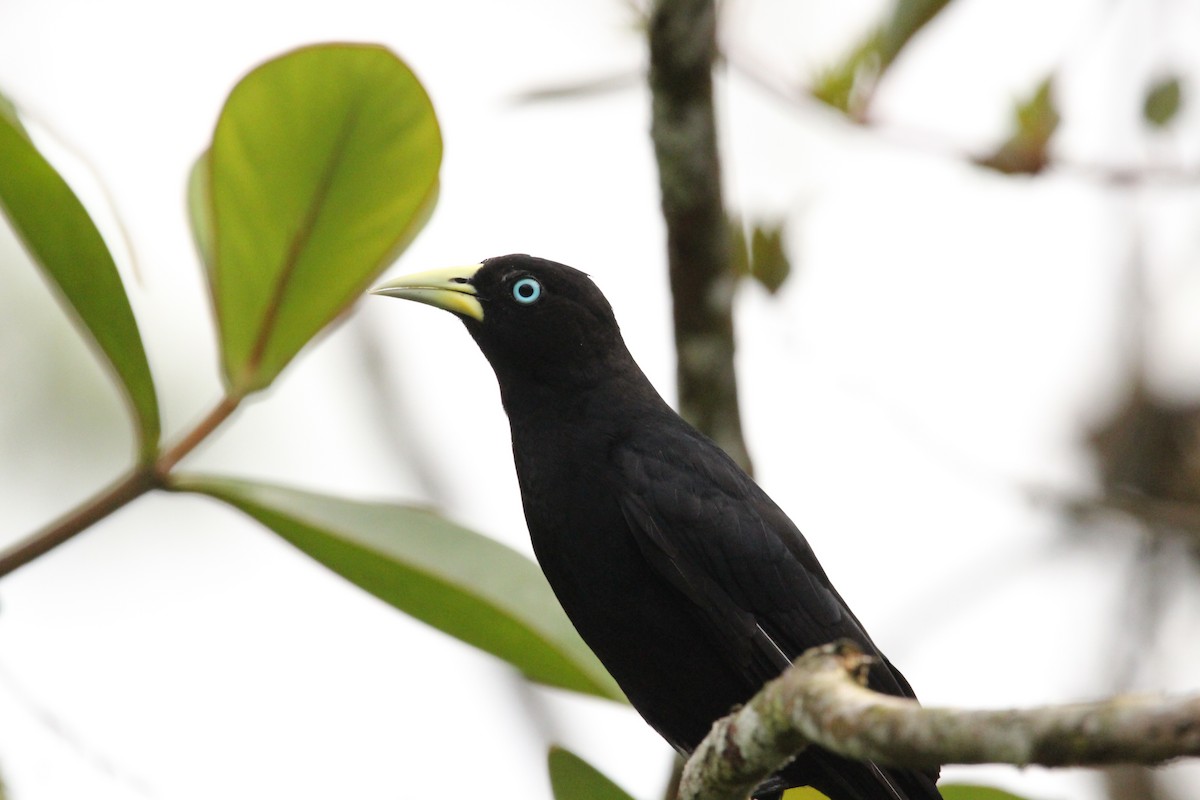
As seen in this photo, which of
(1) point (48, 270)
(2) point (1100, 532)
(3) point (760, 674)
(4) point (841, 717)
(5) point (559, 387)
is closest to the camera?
(4) point (841, 717)

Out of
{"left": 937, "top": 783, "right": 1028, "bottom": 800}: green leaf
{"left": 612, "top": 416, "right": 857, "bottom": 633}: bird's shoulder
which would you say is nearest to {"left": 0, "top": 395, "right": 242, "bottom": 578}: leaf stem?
{"left": 612, "top": 416, "right": 857, "bottom": 633}: bird's shoulder

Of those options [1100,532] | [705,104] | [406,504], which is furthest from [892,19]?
[1100,532]

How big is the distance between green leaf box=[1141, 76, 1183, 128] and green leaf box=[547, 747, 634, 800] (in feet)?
7.81

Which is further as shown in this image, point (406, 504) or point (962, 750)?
point (406, 504)

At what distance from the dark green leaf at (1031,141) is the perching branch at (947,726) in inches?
90.3

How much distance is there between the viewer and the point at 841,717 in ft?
5.16

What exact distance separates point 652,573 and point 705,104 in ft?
3.95

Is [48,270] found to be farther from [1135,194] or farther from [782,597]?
[1135,194]

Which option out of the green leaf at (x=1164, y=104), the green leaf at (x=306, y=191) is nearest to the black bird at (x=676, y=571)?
the green leaf at (x=306, y=191)

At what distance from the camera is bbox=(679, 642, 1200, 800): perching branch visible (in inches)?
49.4

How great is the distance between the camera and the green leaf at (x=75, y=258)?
2.57 meters

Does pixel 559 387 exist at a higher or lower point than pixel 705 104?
lower

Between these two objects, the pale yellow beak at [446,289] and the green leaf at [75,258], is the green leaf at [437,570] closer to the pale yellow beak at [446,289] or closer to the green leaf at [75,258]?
the green leaf at [75,258]

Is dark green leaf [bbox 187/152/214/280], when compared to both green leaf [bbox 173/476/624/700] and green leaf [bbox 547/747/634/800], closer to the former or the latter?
green leaf [bbox 173/476/624/700]
